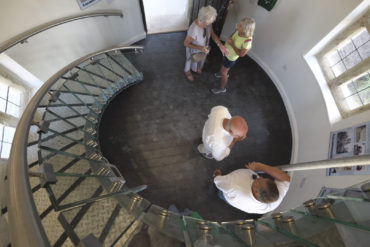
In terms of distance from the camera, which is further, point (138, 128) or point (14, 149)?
point (138, 128)

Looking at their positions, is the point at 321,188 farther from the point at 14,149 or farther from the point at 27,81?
the point at 27,81

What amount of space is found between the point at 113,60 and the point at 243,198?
332 cm

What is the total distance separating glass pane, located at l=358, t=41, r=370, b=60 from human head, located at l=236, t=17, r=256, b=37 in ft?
5.13

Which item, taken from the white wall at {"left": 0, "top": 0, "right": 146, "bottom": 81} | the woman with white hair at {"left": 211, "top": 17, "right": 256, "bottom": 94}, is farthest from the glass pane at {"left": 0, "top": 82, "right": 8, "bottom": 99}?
the woman with white hair at {"left": 211, "top": 17, "right": 256, "bottom": 94}

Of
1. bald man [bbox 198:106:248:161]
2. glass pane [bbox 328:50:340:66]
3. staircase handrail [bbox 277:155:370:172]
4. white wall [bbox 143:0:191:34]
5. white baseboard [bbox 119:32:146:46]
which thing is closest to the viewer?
staircase handrail [bbox 277:155:370:172]

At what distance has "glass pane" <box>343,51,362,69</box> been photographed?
2.92 meters

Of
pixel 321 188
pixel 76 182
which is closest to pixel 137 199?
pixel 76 182

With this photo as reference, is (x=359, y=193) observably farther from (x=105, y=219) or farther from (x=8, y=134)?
(x=8, y=134)

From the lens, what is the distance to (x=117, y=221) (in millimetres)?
1931

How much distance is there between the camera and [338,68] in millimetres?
3203

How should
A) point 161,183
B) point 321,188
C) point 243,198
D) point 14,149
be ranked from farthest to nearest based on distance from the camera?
point 161,183 < point 321,188 < point 243,198 < point 14,149

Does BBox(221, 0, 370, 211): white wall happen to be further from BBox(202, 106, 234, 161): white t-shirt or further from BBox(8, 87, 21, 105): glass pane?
BBox(8, 87, 21, 105): glass pane

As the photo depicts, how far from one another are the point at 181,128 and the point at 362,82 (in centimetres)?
298

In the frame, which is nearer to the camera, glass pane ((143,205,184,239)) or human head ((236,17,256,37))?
glass pane ((143,205,184,239))
